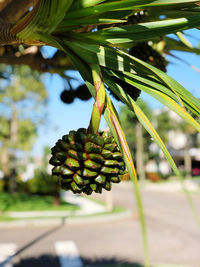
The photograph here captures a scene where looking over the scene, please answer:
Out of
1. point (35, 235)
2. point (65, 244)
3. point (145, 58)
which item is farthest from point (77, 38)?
point (35, 235)

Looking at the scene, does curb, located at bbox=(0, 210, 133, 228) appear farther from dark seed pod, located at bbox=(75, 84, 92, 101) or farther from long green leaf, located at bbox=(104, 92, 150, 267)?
long green leaf, located at bbox=(104, 92, 150, 267)

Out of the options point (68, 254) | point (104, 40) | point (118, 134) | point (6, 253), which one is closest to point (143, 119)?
point (118, 134)

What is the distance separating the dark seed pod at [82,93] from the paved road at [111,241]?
A: 481cm

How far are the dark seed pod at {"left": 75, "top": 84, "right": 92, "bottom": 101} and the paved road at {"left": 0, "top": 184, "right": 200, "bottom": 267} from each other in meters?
4.81

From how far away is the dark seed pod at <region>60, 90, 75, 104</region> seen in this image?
89.0 inches

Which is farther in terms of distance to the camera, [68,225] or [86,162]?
[68,225]

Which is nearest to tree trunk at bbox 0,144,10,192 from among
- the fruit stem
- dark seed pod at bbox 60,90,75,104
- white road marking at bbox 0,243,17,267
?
white road marking at bbox 0,243,17,267

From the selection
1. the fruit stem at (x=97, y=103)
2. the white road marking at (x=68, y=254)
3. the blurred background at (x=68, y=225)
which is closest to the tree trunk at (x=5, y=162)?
the blurred background at (x=68, y=225)

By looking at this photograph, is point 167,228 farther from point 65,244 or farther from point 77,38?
point 77,38

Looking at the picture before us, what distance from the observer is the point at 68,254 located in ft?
22.6

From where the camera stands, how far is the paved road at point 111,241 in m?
6.48

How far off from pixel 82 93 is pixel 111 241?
6502mm

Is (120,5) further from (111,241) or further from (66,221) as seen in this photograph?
(66,221)

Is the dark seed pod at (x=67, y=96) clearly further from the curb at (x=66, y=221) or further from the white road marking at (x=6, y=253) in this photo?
the curb at (x=66, y=221)
